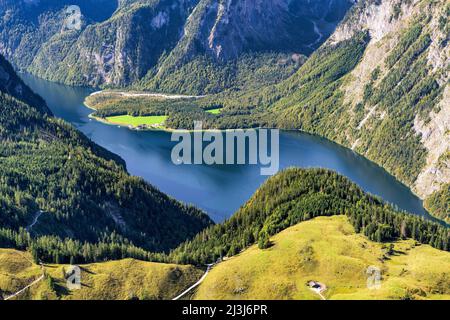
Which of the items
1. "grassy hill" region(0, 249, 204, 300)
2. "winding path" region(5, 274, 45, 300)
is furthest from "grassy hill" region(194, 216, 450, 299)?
"winding path" region(5, 274, 45, 300)

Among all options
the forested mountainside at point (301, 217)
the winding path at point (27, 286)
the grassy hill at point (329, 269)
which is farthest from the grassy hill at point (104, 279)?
the forested mountainside at point (301, 217)

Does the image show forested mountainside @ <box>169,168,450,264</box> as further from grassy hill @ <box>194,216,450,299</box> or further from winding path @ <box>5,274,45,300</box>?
winding path @ <box>5,274,45,300</box>

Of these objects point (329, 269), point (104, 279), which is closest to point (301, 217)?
point (329, 269)

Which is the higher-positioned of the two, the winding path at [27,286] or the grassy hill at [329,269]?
the grassy hill at [329,269]

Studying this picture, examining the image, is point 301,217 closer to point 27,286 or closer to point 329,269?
point 329,269

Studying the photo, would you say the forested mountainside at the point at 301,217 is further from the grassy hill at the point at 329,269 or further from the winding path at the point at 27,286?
the winding path at the point at 27,286

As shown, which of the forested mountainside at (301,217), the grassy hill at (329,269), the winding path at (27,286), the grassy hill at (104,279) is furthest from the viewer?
the forested mountainside at (301,217)
